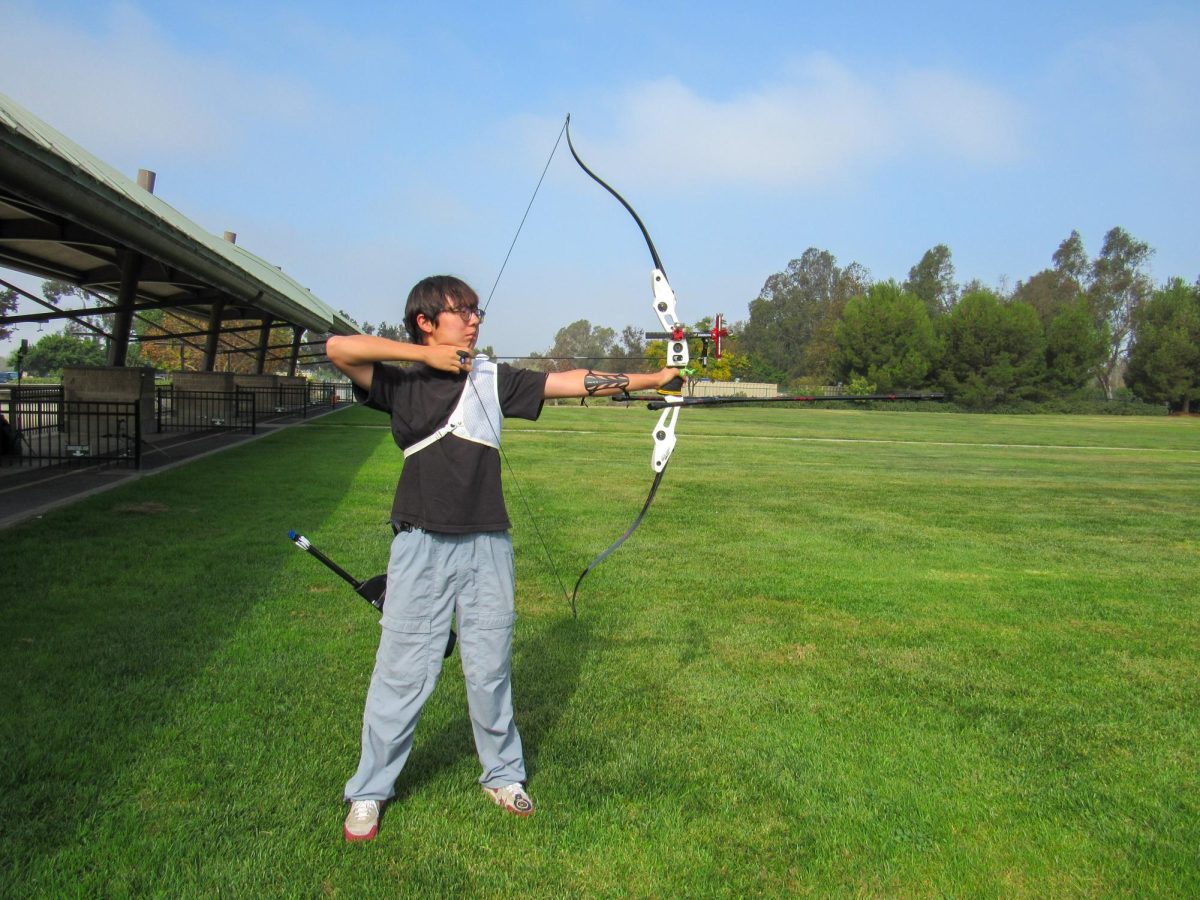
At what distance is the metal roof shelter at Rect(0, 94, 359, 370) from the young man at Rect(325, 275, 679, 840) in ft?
14.5

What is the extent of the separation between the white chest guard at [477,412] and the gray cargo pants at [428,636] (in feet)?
1.09

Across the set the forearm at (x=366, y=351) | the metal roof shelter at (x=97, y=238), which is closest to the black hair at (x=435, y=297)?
the forearm at (x=366, y=351)

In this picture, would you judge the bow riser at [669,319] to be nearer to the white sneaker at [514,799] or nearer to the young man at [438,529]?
the young man at [438,529]

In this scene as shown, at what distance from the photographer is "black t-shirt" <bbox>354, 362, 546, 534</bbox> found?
3209 mm

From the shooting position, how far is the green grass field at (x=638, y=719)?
3029mm

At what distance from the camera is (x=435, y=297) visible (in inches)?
129

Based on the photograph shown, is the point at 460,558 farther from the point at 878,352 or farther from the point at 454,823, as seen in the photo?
the point at 878,352

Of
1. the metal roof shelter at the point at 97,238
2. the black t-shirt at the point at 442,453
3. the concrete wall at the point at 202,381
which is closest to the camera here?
the black t-shirt at the point at 442,453

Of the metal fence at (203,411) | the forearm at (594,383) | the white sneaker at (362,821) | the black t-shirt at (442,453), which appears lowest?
the metal fence at (203,411)

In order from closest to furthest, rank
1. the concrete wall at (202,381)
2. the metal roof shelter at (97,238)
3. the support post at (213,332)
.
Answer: the metal roof shelter at (97,238) < the support post at (213,332) < the concrete wall at (202,381)

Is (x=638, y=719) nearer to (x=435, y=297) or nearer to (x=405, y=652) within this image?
(x=405, y=652)

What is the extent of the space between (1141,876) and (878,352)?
80.4 ft

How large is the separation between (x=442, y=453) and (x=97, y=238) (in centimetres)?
1122

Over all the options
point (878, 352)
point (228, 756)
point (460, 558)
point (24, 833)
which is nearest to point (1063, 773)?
point (460, 558)
